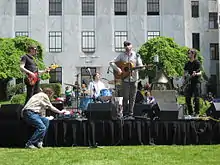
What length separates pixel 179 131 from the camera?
7887 millimetres

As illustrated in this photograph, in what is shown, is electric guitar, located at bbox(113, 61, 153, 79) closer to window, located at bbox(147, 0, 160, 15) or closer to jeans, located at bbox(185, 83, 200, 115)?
jeans, located at bbox(185, 83, 200, 115)

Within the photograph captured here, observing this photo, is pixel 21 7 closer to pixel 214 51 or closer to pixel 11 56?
pixel 11 56

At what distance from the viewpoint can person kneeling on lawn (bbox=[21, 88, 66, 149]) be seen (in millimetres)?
7551

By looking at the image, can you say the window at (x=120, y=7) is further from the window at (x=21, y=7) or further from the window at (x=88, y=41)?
the window at (x=21, y=7)

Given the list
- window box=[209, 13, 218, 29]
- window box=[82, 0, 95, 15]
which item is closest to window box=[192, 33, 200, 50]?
window box=[209, 13, 218, 29]

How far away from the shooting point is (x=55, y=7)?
3328cm

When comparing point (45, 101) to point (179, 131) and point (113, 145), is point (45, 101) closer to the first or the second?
point (113, 145)

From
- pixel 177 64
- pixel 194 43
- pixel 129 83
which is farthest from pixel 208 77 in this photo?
pixel 129 83

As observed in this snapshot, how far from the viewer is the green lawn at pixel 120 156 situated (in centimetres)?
589

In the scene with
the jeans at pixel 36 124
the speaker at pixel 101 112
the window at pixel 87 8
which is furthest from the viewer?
the window at pixel 87 8

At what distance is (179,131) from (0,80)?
24451 millimetres

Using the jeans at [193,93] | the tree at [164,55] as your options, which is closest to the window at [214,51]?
the tree at [164,55]

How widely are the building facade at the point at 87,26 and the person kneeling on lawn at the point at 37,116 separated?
24.7m

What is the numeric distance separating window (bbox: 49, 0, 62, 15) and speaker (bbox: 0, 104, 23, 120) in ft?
86.0
